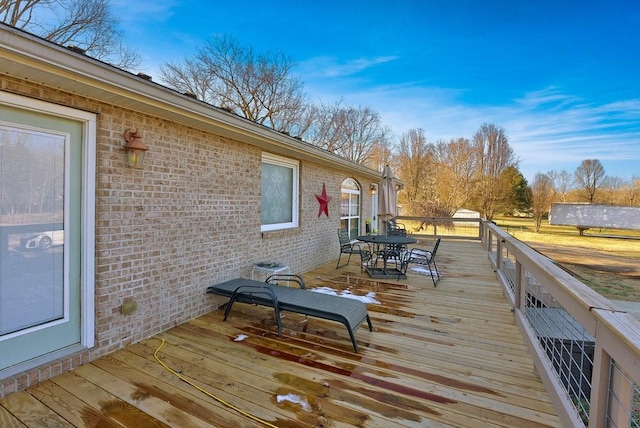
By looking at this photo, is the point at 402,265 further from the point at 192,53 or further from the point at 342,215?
the point at 192,53

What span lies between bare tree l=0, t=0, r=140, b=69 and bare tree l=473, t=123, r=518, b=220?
2453 cm

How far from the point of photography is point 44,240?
2641 mm

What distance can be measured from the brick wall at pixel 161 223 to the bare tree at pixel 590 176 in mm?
42284

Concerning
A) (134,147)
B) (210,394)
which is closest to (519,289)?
(210,394)

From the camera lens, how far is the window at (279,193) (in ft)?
18.3

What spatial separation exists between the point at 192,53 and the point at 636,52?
2473 cm

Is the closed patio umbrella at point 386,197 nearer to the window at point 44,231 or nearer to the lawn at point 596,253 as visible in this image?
the window at point 44,231

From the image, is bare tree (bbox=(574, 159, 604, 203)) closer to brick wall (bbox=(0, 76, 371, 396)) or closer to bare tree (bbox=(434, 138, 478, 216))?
bare tree (bbox=(434, 138, 478, 216))

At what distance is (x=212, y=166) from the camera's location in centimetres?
422

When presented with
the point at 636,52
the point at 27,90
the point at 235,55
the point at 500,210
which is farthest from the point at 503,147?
the point at 27,90

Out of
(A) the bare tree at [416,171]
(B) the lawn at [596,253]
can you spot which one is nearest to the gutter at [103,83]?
(B) the lawn at [596,253]

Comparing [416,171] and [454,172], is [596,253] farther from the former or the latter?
[416,171]

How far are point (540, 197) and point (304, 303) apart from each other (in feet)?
113

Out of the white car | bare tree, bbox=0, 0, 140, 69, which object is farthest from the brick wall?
bare tree, bbox=0, 0, 140, 69
